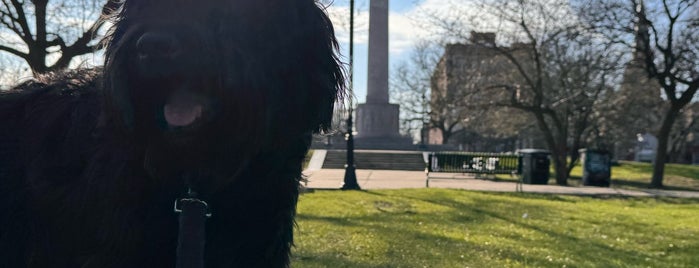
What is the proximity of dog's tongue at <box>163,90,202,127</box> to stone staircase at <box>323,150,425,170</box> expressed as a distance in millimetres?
27296

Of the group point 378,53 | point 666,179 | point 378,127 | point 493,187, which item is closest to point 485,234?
point 493,187

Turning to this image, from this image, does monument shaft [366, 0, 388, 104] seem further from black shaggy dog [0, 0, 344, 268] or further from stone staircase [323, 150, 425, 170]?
black shaggy dog [0, 0, 344, 268]

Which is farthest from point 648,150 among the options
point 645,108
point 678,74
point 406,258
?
point 406,258

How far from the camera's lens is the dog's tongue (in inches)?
81.6

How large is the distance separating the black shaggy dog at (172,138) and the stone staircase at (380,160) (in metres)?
26.7

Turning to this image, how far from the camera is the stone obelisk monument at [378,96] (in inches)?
1407

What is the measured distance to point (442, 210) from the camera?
10961mm

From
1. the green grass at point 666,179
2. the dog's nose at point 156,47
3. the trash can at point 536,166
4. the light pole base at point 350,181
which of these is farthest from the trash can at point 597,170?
the dog's nose at point 156,47

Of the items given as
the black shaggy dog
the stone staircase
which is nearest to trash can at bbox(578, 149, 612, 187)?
the stone staircase

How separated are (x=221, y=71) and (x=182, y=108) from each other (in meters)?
0.20

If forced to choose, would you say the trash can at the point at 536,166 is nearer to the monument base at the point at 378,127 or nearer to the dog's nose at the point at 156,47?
the monument base at the point at 378,127

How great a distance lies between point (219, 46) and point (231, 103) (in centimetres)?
22

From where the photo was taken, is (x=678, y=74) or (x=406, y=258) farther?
(x=678, y=74)

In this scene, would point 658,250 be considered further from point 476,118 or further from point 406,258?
point 476,118
